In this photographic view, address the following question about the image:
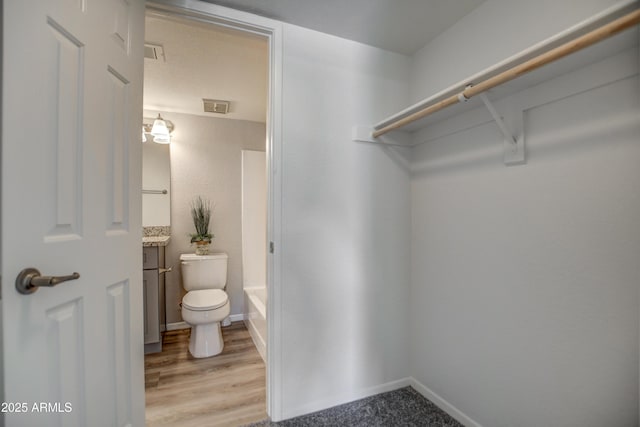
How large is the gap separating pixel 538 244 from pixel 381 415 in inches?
48.8

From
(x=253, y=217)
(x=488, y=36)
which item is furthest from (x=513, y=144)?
(x=253, y=217)

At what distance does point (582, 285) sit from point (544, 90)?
790 millimetres

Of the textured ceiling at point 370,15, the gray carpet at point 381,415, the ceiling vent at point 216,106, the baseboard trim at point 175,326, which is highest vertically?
the textured ceiling at point 370,15

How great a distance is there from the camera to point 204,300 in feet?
7.73

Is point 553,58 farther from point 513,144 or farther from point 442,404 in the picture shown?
point 442,404

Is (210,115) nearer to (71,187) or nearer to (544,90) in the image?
(71,187)

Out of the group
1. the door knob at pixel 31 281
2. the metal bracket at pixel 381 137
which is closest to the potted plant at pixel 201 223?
the metal bracket at pixel 381 137

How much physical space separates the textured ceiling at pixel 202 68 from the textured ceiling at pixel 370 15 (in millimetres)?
194

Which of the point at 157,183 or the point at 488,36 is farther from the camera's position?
the point at 157,183

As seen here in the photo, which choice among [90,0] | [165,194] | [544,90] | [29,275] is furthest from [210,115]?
[544,90]

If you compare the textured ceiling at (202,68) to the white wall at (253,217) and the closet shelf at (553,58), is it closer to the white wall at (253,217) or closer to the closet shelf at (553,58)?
the white wall at (253,217)

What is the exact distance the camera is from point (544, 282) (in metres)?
1.15

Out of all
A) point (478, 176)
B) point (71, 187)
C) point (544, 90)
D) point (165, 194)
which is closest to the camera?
point (71, 187)

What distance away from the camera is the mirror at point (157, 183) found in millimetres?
2754
